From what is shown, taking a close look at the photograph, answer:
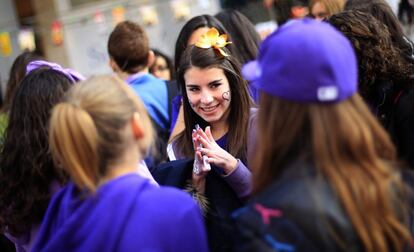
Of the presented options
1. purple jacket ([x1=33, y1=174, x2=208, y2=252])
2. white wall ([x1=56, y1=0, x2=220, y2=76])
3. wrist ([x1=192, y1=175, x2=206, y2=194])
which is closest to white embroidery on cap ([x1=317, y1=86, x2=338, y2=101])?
purple jacket ([x1=33, y1=174, x2=208, y2=252])

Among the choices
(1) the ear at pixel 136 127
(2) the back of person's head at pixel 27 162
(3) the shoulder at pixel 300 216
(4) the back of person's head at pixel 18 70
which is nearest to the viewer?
(3) the shoulder at pixel 300 216

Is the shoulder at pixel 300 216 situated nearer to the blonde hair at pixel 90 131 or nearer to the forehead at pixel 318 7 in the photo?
the blonde hair at pixel 90 131

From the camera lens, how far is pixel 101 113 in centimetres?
145

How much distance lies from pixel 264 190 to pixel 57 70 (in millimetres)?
1110

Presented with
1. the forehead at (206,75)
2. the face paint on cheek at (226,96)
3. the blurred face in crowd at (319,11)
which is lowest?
the face paint on cheek at (226,96)

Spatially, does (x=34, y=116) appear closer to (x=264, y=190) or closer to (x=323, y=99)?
(x=264, y=190)

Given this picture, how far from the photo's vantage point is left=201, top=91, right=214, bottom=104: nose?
2324 millimetres

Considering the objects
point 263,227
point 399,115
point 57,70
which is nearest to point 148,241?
point 263,227

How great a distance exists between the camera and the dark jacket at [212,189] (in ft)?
6.70

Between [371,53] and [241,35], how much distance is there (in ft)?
4.71

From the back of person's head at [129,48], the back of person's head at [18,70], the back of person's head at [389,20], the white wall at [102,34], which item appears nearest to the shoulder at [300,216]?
the back of person's head at [389,20]

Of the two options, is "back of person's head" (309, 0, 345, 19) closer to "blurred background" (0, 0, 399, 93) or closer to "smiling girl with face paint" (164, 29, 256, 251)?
"smiling girl with face paint" (164, 29, 256, 251)

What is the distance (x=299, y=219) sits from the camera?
121 centimetres

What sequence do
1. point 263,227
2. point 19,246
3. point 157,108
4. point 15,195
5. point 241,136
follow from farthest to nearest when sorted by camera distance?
point 157,108 < point 241,136 < point 19,246 < point 15,195 < point 263,227
